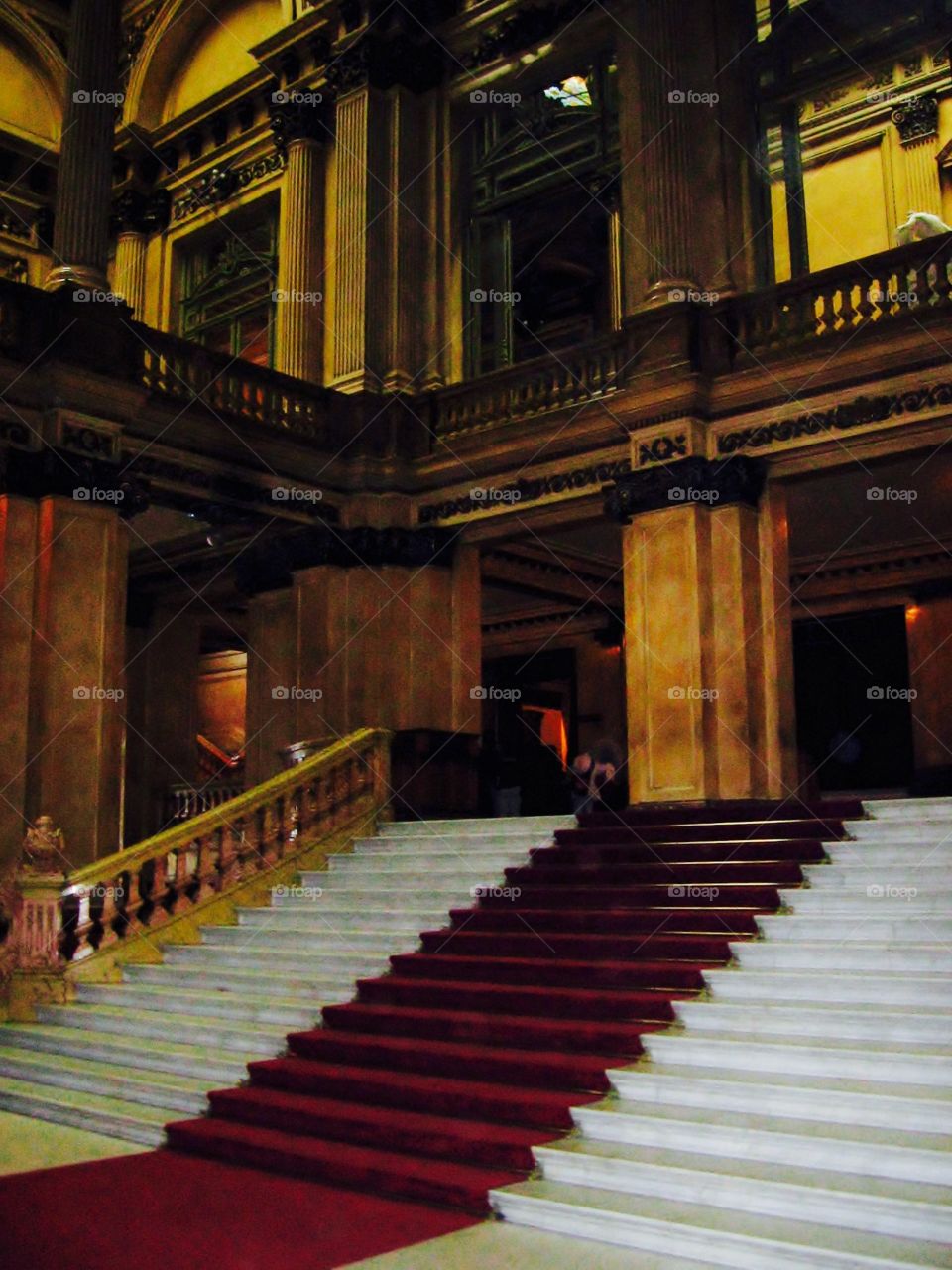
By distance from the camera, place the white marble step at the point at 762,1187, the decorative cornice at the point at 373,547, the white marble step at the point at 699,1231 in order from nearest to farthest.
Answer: the white marble step at the point at 699,1231
the white marble step at the point at 762,1187
the decorative cornice at the point at 373,547

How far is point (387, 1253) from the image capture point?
463 centimetres

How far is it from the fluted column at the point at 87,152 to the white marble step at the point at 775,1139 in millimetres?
8702

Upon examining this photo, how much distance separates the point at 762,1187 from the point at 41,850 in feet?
19.6

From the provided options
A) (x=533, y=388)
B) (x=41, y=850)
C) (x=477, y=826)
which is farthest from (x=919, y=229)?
(x=41, y=850)

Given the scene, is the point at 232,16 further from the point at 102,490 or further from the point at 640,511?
the point at 640,511

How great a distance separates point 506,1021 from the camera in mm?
6660

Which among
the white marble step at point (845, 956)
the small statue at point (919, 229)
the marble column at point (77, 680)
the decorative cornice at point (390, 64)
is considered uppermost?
the decorative cornice at point (390, 64)

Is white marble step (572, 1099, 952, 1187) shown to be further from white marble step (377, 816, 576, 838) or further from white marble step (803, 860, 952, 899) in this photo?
white marble step (377, 816, 576, 838)

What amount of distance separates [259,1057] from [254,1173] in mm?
1408

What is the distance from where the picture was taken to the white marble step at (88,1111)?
6.50 metres

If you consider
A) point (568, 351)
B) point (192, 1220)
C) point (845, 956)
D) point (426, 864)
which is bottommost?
point (192, 1220)

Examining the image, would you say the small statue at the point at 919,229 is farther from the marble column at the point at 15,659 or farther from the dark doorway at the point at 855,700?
the marble column at the point at 15,659

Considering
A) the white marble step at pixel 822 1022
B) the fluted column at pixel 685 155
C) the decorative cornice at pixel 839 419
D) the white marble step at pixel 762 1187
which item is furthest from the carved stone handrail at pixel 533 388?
the white marble step at pixel 762 1187

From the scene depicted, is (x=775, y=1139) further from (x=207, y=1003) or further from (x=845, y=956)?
(x=207, y=1003)
